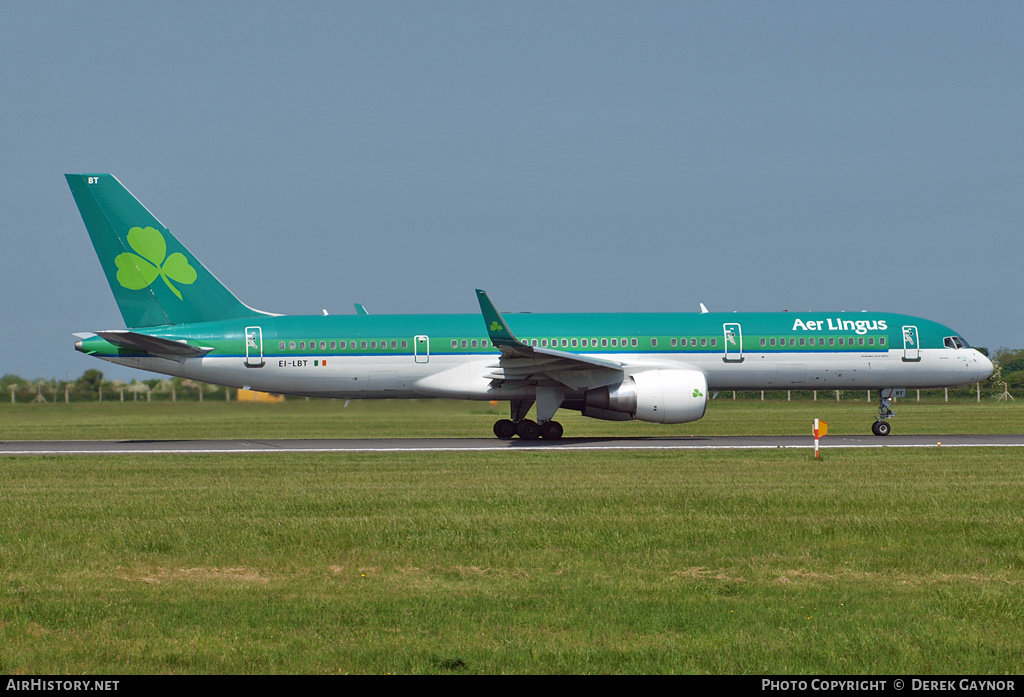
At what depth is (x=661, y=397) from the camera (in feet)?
93.4

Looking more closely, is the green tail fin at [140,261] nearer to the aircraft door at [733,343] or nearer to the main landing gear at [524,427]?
the main landing gear at [524,427]

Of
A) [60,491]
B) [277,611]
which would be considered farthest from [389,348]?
[277,611]

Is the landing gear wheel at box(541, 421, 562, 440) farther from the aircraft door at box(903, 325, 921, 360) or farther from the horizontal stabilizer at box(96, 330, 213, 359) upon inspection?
the aircraft door at box(903, 325, 921, 360)

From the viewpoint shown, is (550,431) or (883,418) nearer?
(550,431)

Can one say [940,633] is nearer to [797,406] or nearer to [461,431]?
[461,431]

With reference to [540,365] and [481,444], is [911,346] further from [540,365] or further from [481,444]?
[481,444]

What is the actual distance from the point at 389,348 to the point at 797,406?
3777 cm

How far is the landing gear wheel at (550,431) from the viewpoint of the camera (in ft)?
99.5

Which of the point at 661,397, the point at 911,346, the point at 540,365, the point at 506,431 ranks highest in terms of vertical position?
the point at 911,346

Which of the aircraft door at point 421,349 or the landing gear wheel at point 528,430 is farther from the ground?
the aircraft door at point 421,349

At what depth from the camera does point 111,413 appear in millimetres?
49031

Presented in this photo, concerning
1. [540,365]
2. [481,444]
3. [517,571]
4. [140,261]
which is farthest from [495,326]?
[517,571]

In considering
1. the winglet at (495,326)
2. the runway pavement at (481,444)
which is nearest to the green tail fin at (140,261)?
the runway pavement at (481,444)

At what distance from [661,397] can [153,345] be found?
49.5 ft
